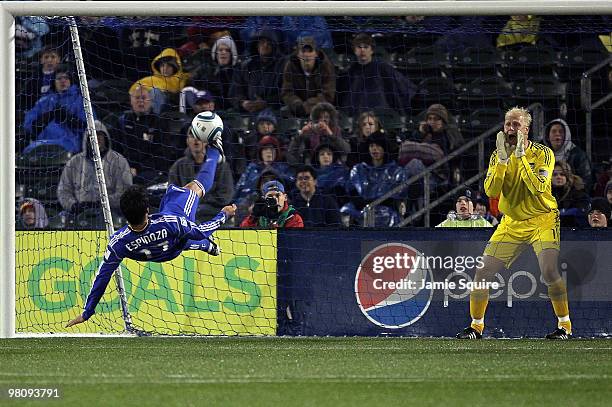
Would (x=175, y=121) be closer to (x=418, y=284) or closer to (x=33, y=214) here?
(x=33, y=214)

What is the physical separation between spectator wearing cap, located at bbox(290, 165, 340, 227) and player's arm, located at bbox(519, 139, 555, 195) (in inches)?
133

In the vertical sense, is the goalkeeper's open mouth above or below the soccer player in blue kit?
above

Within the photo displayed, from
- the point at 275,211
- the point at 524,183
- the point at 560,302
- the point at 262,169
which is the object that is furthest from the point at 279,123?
the point at 560,302

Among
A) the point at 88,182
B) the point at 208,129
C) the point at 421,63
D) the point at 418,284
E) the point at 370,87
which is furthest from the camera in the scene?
the point at 421,63

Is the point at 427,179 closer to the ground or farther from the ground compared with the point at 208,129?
closer to the ground

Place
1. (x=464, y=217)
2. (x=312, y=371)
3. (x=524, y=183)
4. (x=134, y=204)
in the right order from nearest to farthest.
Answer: (x=312, y=371) → (x=134, y=204) → (x=524, y=183) → (x=464, y=217)

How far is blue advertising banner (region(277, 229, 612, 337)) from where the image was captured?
1201 cm

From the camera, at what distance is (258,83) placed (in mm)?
15703

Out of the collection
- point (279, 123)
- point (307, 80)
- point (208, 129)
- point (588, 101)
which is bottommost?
point (208, 129)

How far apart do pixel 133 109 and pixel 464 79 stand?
4.14 m

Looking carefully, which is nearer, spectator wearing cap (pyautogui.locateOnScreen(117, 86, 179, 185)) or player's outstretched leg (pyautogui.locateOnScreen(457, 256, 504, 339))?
player's outstretched leg (pyautogui.locateOnScreen(457, 256, 504, 339))

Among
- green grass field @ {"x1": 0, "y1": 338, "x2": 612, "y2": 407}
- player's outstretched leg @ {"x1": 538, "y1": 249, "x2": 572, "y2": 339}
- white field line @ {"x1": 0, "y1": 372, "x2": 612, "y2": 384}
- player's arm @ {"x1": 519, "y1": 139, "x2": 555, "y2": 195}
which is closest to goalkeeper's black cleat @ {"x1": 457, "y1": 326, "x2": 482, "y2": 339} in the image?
green grass field @ {"x1": 0, "y1": 338, "x2": 612, "y2": 407}

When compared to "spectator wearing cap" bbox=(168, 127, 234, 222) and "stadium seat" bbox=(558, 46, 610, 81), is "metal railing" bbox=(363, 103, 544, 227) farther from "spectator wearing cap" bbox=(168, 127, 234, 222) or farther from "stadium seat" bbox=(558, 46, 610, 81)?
"spectator wearing cap" bbox=(168, 127, 234, 222)

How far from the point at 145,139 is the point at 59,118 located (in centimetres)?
106
